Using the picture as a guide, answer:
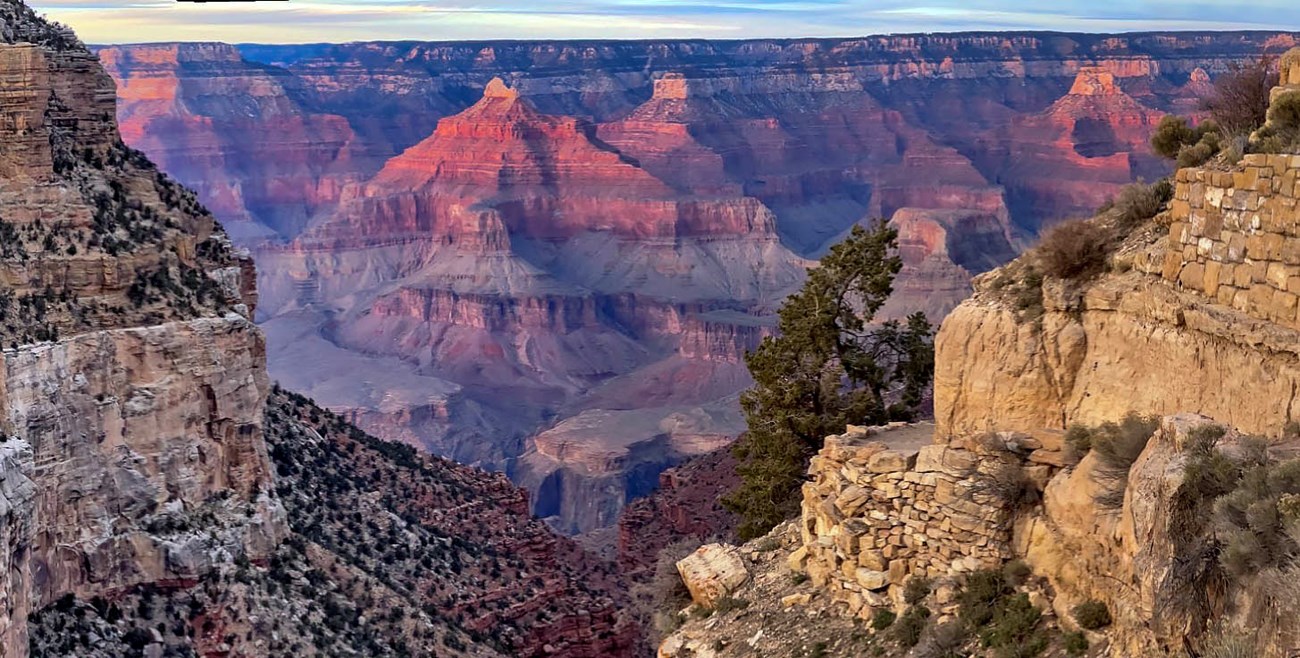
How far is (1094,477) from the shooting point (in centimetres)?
1412

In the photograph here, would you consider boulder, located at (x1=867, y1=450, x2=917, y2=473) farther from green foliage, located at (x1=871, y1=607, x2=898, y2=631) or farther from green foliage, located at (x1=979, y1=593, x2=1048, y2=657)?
green foliage, located at (x1=979, y1=593, x2=1048, y2=657)

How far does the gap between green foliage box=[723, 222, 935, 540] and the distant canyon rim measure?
59.4m

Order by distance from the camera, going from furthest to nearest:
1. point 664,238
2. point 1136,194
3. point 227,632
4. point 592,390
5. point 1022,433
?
point 664,238, point 592,390, point 227,632, point 1136,194, point 1022,433

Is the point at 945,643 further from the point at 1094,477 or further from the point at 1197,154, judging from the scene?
the point at 1197,154

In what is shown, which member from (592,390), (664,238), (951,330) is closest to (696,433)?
(592,390)

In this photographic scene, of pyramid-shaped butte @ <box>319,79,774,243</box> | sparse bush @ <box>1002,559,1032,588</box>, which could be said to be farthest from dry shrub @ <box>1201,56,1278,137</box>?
pyramid-shaped butte @ <box>319,79,774,243</box>

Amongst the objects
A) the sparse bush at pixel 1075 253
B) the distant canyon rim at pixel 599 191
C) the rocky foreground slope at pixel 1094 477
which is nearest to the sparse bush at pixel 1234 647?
the rocky foreground slope at pixel 1094 477

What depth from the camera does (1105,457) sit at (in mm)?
14180

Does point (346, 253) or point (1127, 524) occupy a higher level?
point (1127, 524)

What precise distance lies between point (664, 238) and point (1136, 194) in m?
124

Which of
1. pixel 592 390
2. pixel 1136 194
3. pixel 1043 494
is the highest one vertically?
pixel 1136 194

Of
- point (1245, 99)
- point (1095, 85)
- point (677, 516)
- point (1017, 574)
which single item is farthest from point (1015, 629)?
point (1095, 85)

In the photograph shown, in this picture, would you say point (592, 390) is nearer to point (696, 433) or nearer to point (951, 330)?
point (696, 433)

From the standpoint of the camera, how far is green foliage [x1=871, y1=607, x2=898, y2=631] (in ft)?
52.3
